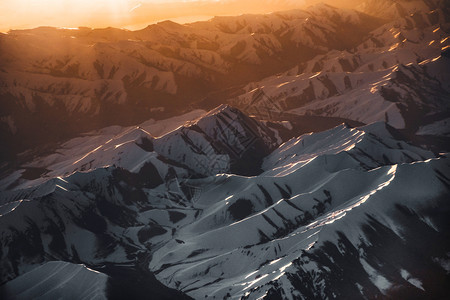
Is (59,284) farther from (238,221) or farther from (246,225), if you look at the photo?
(238,221)

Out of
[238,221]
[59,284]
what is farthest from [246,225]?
[59,284]

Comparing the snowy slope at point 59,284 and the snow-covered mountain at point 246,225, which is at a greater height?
the snowy slope at point 59,284

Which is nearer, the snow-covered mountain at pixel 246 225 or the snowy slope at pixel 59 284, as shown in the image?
the snow-covered mountain at pixel 246 225

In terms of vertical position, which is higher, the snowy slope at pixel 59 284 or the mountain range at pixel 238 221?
the snowy slope at pixel 59 284

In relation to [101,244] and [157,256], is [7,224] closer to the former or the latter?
[101,244]

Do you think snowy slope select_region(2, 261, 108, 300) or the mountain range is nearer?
the mountain range

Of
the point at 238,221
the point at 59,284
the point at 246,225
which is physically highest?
the point at 59,284

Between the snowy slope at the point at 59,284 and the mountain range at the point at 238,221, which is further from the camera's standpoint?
the snowy slope at the point at 59,284

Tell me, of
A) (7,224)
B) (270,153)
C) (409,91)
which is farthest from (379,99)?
(7,224)
